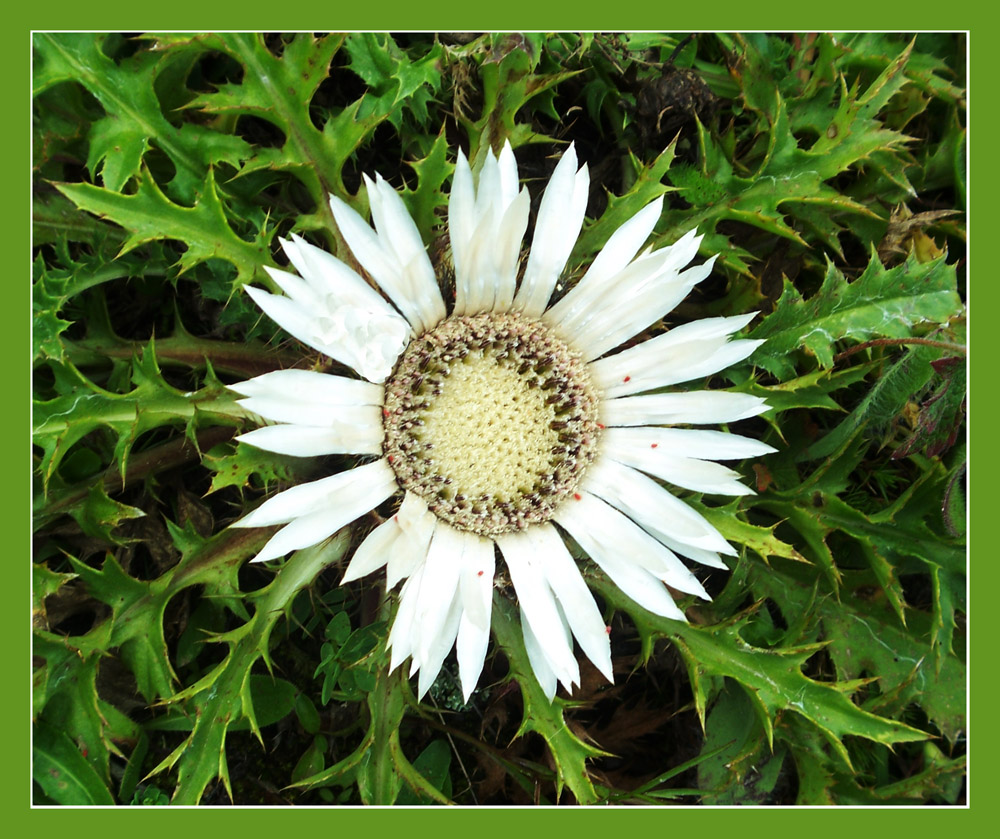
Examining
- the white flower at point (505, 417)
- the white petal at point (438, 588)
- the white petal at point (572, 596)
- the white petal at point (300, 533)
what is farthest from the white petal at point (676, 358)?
the white petal at point (300, 533)

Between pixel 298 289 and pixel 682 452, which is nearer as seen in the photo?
pixel 298 289

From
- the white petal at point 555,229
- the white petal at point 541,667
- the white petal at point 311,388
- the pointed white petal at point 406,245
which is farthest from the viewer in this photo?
the white petal at point 541,667

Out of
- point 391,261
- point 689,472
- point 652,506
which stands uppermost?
point 391,261

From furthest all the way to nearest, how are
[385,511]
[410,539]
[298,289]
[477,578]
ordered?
[385,511]
[477,578]
[410,539]
[298,289]

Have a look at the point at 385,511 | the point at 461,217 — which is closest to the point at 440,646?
the point at 385,511

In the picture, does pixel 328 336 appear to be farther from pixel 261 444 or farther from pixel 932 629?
pixel 932 629

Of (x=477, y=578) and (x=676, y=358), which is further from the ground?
(x=676, y=358)

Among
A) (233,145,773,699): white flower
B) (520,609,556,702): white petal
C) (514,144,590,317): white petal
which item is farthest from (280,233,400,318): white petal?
(520,609,556,702): white petal

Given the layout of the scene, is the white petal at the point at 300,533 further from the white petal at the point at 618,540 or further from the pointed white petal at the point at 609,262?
the pointed white petal at the point at 609,262

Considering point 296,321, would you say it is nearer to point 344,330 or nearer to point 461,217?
point 344,330
